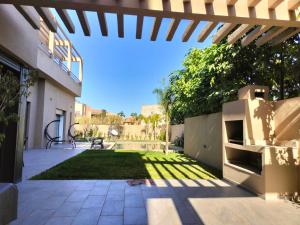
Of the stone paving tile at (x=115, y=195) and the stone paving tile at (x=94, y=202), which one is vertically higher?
the stone paving tile at (x=115, y=195)

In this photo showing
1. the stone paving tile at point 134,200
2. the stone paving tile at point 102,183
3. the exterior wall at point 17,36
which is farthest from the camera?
the stone paving tile at point 102,183

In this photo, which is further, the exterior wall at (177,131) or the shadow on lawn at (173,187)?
the exterior wall at (177,131)

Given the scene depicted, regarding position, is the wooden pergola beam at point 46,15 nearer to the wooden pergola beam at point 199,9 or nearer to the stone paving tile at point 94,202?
the wooden pergola beam at point 199,9

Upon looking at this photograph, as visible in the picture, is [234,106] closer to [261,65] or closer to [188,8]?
[261,65]

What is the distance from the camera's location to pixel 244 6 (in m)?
3.11

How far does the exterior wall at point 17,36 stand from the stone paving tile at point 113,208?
3.11 m

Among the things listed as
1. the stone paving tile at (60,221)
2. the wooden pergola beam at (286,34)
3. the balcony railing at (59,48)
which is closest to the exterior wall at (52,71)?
the balcony railing at (59,48)

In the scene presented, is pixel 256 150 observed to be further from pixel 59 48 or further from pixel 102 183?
pixel 59 48

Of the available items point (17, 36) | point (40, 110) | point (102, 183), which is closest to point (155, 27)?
point (17, 36)

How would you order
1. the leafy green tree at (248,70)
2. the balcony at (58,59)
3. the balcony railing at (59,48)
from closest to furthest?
the leafy green tree at (248,70), the balcony at (58,59), the balcony railing at (59,48)

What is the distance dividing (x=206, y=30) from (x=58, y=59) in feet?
41.3

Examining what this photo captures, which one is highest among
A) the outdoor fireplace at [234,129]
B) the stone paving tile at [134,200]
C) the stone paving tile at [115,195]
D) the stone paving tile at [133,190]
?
the outdoor fireplace at [234,129]

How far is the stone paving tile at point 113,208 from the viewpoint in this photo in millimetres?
3705

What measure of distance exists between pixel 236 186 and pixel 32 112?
1063 cm
